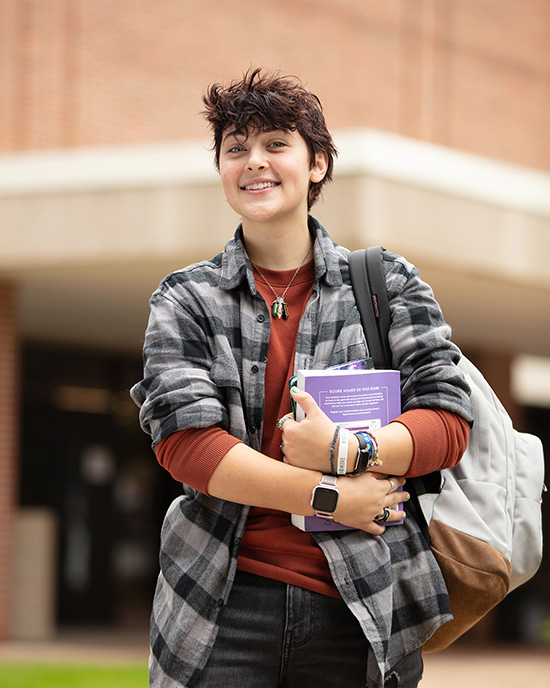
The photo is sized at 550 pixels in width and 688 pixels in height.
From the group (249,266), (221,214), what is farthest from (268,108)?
(221,214)

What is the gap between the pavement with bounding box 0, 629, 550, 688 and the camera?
9.85 meters

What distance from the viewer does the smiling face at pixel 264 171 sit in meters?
2.34

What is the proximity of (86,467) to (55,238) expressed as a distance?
565 centimetres

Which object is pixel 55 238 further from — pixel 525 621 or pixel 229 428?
pixel 525 621

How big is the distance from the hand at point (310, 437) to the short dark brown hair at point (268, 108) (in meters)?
0.60

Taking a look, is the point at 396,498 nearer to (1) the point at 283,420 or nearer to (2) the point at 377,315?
(1) the point at 283,420

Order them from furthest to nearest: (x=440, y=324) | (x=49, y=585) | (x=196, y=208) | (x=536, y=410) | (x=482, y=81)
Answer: (x=536, y=410)
(x=482, y=81)
(x=49, y=585)
(x=196, y=208)
(x=440, y=324)

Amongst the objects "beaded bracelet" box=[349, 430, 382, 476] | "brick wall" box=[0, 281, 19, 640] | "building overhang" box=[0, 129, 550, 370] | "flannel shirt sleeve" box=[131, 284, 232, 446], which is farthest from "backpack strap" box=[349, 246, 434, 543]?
"brick wall" box=[0, 281, 19, 640]

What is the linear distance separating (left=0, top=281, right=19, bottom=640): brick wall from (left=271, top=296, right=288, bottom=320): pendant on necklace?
28.7 feet

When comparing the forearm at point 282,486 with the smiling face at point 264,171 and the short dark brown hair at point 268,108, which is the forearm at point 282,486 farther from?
the short dark brown hair at point 268,108

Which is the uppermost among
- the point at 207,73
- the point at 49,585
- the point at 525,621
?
the point at 207,73

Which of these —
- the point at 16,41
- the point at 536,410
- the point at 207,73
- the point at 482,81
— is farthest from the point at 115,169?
the point at 536,410

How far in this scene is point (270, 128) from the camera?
7.64ft

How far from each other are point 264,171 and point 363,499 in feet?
2.44
